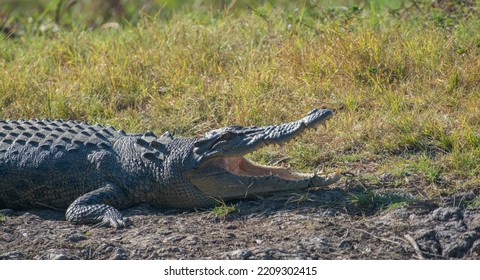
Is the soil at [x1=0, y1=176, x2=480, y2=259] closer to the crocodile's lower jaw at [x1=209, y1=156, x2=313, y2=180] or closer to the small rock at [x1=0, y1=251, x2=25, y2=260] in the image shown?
the small rock at [x1=0, y1=251, x2=25, y2=260]

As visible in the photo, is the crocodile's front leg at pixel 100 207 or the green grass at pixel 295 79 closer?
the crocodile's front leg at pixel 100 207

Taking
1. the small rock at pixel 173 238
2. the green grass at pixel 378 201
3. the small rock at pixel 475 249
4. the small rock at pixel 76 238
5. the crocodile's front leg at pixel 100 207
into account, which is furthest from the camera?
the crocodile's front leg at pixel 100 207

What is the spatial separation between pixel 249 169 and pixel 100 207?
3.02 ft

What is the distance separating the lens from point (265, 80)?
726cm

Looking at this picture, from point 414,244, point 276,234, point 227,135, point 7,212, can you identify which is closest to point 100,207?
point 7,212

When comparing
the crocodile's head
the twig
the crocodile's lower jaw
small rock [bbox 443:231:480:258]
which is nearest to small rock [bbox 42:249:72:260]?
the crocodile's head

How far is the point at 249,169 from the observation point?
19.3 ft

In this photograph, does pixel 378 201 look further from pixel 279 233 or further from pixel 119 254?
pixel 119 254

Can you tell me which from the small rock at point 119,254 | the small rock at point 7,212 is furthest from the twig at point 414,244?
the small rock at point 7,212

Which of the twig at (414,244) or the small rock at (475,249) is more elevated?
the small rock at (475,249)

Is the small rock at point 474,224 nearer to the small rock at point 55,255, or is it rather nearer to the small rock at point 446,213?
the small rock at point 446,213

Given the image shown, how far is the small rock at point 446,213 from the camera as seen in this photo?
5173mm

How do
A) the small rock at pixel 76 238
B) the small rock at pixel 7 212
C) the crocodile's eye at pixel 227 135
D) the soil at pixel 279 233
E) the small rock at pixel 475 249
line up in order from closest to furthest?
the small rock at pixel 475 249 < the soil at pixel 279 233 < the small rock at pixel 76 238 < the crocodile's eye at pixel 227 135 < the small rock at pixel 7 212

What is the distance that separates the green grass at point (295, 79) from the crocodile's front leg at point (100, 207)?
3.27 ft
